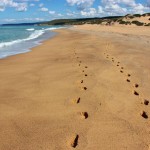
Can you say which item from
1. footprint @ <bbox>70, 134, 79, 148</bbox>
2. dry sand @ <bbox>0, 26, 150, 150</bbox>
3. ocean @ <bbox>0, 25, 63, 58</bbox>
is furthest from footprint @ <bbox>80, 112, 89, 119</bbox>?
ocean @ <bbox>0, 25, 63, 58</bbox>

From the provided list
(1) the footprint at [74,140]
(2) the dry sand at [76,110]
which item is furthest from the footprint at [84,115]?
(1) the footprint at [74,140]

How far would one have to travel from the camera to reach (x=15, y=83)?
8.41m

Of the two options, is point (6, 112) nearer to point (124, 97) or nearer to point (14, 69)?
point (124, 97)

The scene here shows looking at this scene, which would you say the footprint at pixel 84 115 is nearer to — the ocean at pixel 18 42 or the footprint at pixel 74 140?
the footprint at pixel 74 140

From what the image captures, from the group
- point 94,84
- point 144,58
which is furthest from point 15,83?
point 144,58

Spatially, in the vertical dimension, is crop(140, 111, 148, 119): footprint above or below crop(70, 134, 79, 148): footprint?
below

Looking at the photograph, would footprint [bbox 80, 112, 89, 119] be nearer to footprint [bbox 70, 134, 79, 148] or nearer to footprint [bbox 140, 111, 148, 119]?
footprint [bbox 70, 134, 79, 148]

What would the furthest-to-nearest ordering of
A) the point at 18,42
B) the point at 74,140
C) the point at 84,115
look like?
the point at 18,42 → the point at 84,115 → the point at 74,140

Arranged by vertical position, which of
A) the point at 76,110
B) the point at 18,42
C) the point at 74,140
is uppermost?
the point at 74,140

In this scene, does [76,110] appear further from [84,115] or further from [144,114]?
[144,114]

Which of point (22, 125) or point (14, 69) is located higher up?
point (22, 125)

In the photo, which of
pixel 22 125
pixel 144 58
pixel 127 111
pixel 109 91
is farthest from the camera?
pixel 144 58

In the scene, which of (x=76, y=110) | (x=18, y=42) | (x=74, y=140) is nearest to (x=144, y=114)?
(x=76, y=110)

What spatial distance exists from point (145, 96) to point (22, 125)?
3079mm
